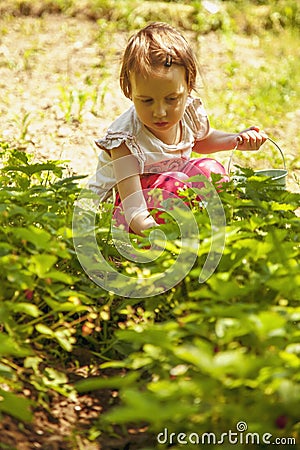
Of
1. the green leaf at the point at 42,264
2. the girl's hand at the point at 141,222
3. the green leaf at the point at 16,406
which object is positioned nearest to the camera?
the green leaf at the point at 16,406

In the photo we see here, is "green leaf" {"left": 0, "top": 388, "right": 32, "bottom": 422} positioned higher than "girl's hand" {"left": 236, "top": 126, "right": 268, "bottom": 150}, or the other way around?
"girl's hand" {"left": 236, "top": 126, "right": 268, "bottom": 150}

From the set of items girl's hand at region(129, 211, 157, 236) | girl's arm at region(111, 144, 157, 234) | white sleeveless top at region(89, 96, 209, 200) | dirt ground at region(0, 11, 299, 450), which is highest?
dirt ground at region(0, 11, 299, 450)

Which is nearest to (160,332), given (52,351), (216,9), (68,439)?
(68,439)

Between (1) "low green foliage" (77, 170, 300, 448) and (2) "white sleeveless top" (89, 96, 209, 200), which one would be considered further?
(2) "white sleeveless top" (89, 96, 209, 200)

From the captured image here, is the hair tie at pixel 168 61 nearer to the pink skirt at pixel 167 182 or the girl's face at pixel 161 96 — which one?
the girl's face at pixel 161 96

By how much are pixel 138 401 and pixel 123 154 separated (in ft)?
5.78

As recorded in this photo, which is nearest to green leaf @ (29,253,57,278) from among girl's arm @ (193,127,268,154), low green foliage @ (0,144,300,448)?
low green foliage @ (0,144,300,448)

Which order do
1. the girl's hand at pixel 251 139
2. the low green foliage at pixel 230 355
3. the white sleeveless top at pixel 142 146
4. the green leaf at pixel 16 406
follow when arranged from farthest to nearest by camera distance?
1. the girl's hand at pixel 251 139
2. the white sleeveless top at pixel 142 146
3. the green leaf at pixel 16 406
4. the low green foliage at pixel 230 355

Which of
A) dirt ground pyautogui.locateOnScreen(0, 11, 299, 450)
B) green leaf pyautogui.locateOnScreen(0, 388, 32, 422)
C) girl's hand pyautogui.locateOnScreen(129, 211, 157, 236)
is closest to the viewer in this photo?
green leaf pyautogui.locateOnScreen(0, 388, 32, 422)

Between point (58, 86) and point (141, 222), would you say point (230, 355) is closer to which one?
point (141, 222)

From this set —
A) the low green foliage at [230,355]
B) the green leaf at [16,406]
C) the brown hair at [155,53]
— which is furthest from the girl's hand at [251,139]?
the green leaf at [16,406]

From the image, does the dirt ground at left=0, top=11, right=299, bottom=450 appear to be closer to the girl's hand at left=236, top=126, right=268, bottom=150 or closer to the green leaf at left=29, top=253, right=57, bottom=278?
the girl's hand at left=236, top=126, right=268, bottom=150

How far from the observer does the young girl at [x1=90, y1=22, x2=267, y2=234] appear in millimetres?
2707

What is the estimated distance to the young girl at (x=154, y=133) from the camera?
2707 mm
